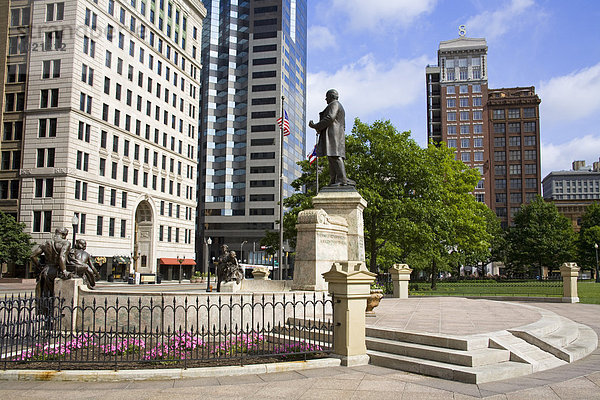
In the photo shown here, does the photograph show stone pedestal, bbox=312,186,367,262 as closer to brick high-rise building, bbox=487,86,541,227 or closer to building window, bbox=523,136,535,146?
brick high-rise building, bbox=487,86,541,227

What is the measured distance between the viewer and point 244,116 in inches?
3802

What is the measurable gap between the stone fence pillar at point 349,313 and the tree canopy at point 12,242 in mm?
43250

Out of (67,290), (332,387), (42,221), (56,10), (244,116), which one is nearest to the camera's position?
(332,387)

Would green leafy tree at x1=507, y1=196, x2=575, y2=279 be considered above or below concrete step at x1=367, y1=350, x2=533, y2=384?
above

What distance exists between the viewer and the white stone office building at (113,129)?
48.4 meters

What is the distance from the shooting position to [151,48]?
62.5 metres

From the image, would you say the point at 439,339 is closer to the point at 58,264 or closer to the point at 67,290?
the point at 67,290

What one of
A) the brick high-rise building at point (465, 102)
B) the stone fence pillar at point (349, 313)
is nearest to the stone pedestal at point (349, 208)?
the stone fence pillar at point (349, 313)

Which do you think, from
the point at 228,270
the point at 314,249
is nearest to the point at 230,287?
the point at 228,270

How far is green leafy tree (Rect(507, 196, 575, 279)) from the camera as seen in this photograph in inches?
2781

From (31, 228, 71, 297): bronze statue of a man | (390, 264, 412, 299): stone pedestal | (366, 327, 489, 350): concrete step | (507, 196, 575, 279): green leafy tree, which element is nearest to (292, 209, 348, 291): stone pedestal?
(366, 327, 489, 350): concrete step

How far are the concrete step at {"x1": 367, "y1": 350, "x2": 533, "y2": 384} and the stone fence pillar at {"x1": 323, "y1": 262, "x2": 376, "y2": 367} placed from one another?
49 centimetres

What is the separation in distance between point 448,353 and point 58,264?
10.7m

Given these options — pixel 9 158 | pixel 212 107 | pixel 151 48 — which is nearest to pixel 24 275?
pixel 9 158
